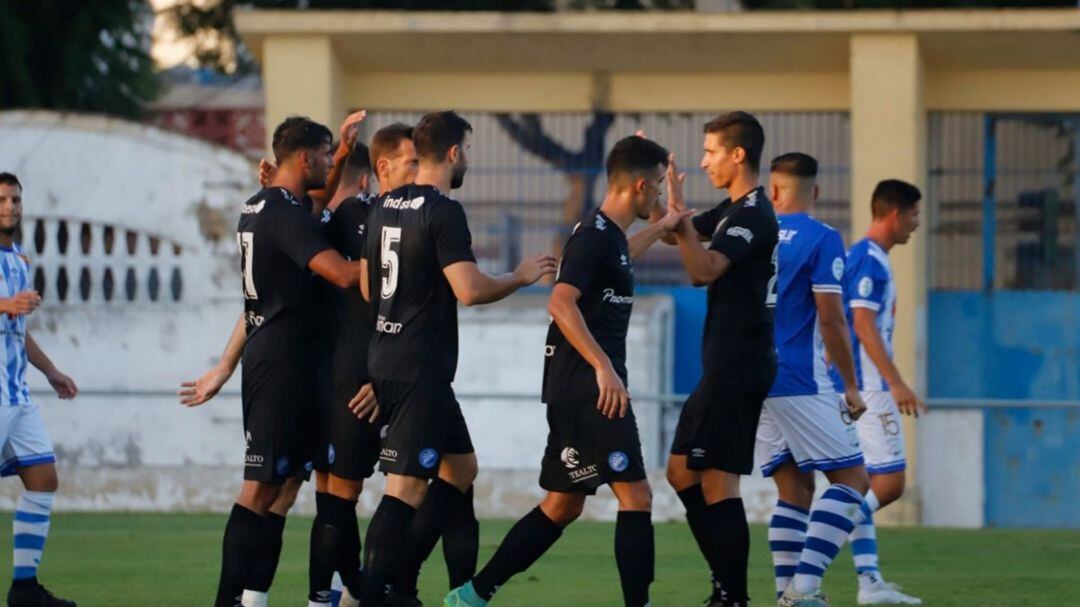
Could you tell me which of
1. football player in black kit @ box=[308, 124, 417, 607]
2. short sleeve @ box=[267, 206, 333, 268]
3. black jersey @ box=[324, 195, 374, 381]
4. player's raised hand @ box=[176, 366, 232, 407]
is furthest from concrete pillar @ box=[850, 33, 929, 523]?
short sleeve @ box=[267, 206, 333, 268]

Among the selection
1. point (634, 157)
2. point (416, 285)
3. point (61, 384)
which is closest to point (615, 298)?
point (634, 157)

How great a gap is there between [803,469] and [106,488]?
10194 mm

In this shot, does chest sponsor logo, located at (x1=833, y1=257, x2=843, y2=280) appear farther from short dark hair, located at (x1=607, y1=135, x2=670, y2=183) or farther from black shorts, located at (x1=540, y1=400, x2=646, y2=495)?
black shorts, located at (x1=540, y1=400, x2=646, y2=495)

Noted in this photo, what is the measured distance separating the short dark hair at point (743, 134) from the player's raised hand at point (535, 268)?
3.78 ft

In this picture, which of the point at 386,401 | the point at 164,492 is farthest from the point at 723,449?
the point at 164,492

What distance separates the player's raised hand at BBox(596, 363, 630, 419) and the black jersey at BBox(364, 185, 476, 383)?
67 cm

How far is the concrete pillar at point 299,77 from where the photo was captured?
63.7ft

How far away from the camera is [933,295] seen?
2022 cm

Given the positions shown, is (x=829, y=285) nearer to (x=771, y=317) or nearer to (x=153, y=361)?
(x=771, y=317)

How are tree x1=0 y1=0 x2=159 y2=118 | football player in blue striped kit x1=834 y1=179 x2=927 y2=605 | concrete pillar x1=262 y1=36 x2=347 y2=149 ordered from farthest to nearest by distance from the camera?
tree x1=0 y1=0 x2=159 y2=118
concrete pillar x1=262 y1=36 x2=347 y2=149
football player in blue striped kit x1=834 y1=179 x2=927 y2=605

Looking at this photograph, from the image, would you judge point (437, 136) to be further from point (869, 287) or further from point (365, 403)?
point (869, 287)

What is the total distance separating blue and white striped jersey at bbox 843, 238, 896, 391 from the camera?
405 inches

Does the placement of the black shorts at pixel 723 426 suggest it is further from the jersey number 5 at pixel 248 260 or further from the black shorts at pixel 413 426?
the jersey number 5 at pixel 248 260

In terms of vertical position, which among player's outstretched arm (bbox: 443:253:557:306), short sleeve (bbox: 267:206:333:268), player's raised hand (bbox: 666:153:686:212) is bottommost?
player's outstretched arm (bbox: 443:253:557:306)
